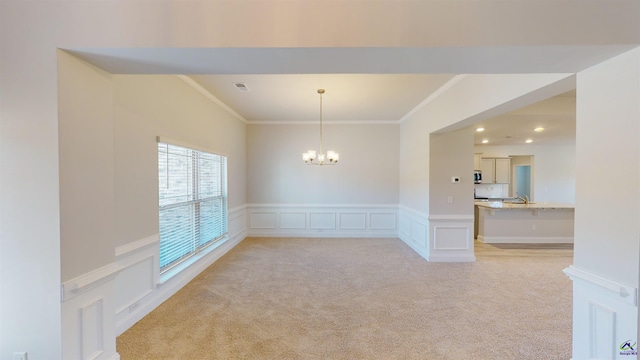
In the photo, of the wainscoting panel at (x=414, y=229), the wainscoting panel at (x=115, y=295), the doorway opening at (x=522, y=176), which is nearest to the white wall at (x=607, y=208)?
the wainscoting panel at (x=414, y=229)

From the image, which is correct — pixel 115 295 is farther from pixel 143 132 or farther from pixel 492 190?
pixel 492 190

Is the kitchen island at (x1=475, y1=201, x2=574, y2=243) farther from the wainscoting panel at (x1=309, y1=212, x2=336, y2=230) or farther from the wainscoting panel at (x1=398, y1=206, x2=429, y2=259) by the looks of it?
the wainscoting panel at (x1=309, y1=212, x2=336, y2=230)

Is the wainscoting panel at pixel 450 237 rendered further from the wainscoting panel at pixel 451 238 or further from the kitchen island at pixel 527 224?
the kitchen island at pixel 527 224

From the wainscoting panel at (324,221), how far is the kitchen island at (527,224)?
7.01ft

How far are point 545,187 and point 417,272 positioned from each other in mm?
8205

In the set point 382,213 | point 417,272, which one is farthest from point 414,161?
point 417,272

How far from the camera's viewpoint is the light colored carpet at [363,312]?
7.30ft

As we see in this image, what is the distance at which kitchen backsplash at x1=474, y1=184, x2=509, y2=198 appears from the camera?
30.3ft

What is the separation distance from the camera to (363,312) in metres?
2.84

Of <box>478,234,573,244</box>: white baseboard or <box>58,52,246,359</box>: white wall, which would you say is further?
<box>478,234,573,244</box>: white baseboard

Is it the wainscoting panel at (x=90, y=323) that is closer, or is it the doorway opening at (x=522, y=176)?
the wainscoting panel at (x=90, y=323)

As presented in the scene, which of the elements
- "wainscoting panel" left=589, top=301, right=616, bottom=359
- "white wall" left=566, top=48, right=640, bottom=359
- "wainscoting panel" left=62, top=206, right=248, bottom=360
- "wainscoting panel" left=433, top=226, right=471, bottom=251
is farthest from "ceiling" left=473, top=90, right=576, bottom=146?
"wainscoting panel" left=62, top=206, right=248, bottom=360

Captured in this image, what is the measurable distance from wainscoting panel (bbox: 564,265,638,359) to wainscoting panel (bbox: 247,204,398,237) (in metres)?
4.44

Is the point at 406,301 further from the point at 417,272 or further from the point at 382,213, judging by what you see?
the point at 382,213
